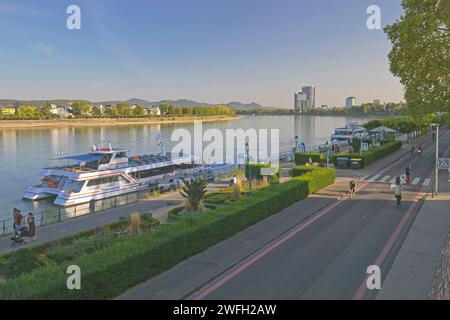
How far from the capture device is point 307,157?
42.4 meters

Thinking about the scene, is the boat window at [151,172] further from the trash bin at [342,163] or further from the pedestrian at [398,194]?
the pedestrian at [398,194]

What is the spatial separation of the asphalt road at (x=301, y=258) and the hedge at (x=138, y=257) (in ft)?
1.18

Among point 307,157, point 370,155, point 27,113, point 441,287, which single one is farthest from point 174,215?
point 27,113

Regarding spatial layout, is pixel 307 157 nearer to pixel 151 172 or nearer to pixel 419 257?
pixel 151 172

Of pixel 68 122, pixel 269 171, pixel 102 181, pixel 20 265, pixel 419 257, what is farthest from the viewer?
pixel 68 122

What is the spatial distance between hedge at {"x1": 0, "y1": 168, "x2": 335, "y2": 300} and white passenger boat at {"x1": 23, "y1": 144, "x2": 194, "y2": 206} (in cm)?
1953

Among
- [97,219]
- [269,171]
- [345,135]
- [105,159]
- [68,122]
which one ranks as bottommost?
[97,219]

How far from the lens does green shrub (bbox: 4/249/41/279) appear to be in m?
11.9

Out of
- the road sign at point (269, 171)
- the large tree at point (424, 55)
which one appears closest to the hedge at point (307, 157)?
the road sign at point (269, 171)

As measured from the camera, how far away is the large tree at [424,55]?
29.1 metres

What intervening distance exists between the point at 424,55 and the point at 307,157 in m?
15.8
